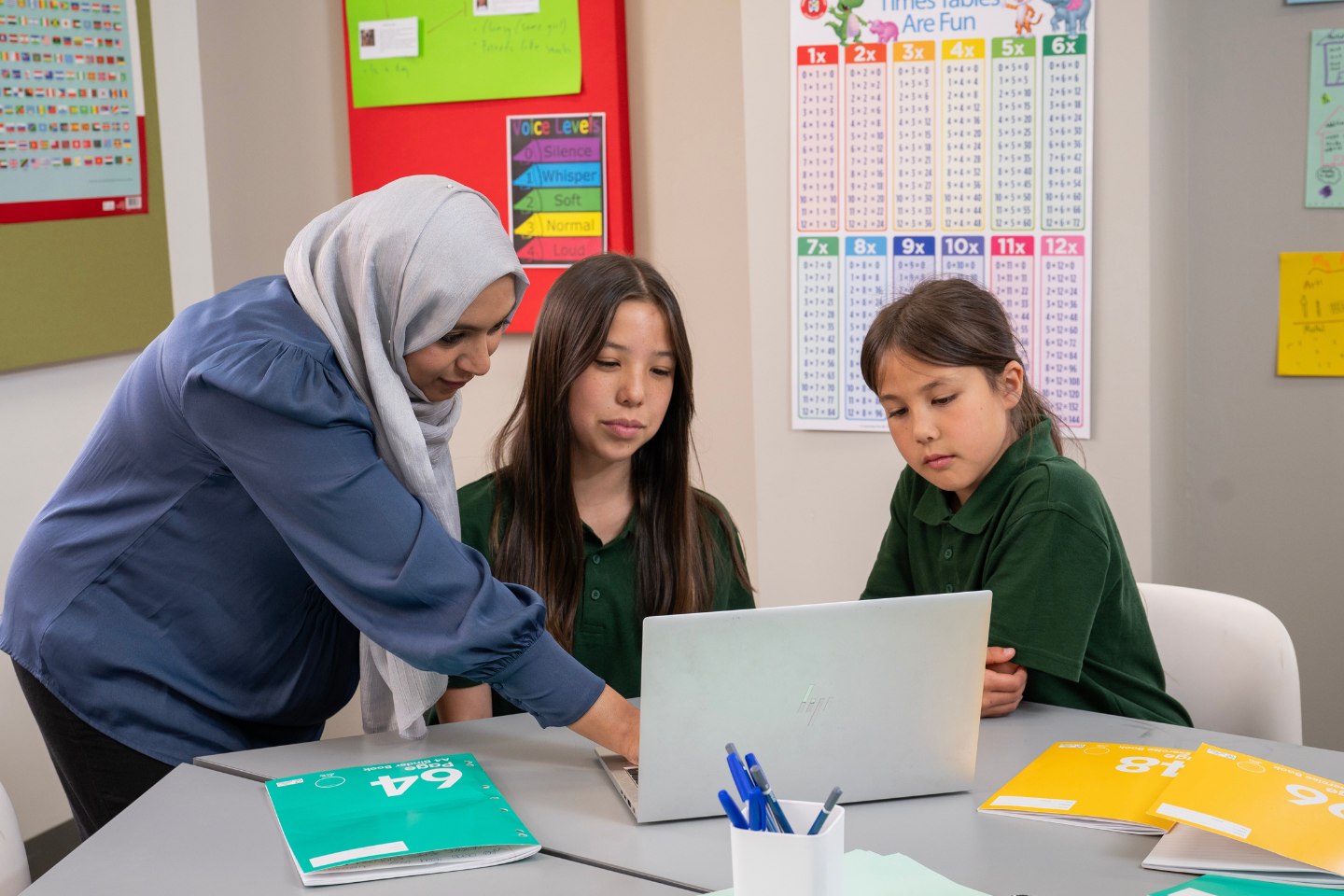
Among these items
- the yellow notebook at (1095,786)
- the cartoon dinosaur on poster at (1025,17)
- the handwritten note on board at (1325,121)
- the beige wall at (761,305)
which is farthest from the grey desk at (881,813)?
the handwritten note on board at (1325,121)

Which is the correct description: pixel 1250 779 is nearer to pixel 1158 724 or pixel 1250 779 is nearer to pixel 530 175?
pixel 1158 724

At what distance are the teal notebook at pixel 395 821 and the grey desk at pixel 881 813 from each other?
4cm

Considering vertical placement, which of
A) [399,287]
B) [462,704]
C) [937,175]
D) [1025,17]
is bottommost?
[462,704]

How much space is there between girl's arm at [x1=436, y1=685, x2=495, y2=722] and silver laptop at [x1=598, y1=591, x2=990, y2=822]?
532 mm

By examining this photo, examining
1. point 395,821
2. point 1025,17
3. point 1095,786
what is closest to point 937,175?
point 1025,17

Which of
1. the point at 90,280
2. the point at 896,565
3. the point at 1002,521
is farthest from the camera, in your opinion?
the point at 90,280

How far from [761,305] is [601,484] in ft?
2.94

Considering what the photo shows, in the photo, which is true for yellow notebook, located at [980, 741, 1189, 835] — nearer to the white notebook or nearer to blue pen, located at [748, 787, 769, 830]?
the white notebook

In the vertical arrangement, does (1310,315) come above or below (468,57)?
below

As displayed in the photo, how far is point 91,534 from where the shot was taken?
1521 mm

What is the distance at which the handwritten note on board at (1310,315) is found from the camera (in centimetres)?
257

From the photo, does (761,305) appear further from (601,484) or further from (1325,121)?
→ (1325,121)

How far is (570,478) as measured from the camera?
180cm

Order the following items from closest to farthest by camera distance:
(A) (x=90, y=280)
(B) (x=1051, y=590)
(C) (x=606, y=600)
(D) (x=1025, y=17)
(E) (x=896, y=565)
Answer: (B) (x=1051, y=590) < (C) (x=606, y=600) < (E) (x=896, y=565) < (D) (x=1025, y=17) < (A) (x=90, y=280)
